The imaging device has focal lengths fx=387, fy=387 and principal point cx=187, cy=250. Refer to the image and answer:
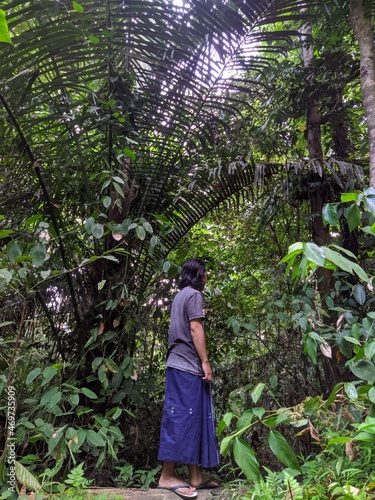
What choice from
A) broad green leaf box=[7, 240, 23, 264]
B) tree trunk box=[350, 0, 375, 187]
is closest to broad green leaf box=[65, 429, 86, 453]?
broad green leaf box=[7, 240, 23, 264]

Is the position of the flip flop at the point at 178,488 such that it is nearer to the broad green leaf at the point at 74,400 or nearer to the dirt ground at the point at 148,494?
the dirt ground at the point at 148,494

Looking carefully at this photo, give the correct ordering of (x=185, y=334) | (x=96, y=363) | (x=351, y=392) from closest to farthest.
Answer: (x=351, y=392) < (x=96, y=363) < (x=185, y=334)

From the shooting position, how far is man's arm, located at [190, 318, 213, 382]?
2.40m

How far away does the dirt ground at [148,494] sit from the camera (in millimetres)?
2078

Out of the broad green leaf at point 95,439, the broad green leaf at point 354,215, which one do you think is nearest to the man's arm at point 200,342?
the broad green leaf at point 95,439

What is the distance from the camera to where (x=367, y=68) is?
2266 millimetres

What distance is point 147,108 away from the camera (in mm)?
2820

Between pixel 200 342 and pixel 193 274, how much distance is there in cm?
47

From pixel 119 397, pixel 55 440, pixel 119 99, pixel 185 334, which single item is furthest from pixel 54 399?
pixel 119 99

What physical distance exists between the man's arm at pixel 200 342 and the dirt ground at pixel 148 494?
62 cm

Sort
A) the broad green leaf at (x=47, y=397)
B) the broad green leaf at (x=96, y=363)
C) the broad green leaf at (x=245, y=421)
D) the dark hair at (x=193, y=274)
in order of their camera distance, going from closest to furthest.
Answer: the broad green leaf at (x=245, y=421) → the broad green leaf at (x=47, y=397) → the broad green leaf at (x=96, y=363) → the dark hair at (x=193, y=274)

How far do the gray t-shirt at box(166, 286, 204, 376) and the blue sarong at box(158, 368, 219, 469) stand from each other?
0.05 m

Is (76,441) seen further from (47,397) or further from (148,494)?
(148,494)

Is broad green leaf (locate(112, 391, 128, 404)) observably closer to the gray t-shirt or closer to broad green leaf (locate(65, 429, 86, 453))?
the gray t-shirt
